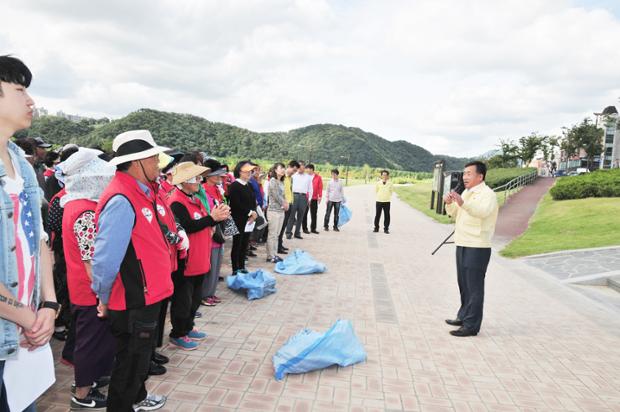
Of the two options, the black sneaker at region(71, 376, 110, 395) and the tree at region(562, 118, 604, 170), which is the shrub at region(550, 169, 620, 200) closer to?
the black sneaker at region(71, 376, 110, 395)

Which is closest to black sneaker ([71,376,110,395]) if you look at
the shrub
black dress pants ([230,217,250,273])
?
black dress pants ([230,217,250,273])

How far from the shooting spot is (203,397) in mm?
3234

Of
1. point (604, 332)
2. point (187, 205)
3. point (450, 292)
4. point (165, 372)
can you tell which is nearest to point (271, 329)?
point (165, 372)

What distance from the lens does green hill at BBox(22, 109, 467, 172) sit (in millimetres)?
38881

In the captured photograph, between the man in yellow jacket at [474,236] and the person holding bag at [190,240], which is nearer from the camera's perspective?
the person holding bag at [190,240]

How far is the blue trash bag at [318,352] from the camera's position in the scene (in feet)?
12.1

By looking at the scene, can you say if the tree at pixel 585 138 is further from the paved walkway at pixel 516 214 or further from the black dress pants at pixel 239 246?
the black dress pants at pixel 239 246

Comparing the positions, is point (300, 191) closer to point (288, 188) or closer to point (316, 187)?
point (288, 188)

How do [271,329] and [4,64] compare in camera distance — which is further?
[271,329]

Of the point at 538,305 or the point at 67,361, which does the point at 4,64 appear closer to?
the point at 67,361

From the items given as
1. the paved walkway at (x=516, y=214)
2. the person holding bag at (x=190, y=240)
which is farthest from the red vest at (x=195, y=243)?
the paved walkway at (x=516, y=214)

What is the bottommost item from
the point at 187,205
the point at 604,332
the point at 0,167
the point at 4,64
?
the point at 604,332

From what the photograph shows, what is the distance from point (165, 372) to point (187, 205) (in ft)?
5.01

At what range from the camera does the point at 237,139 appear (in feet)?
229
